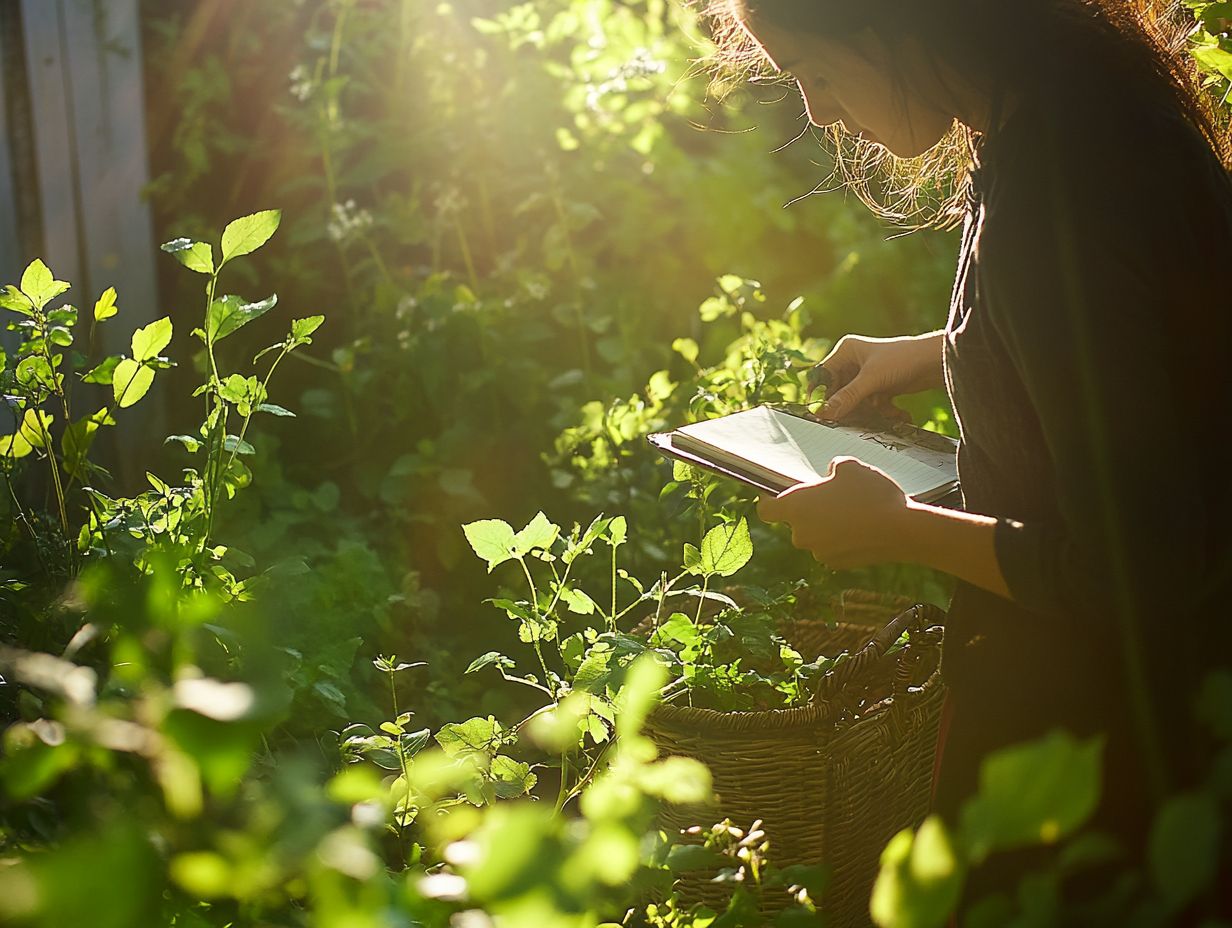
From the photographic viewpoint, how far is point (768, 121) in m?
4.05

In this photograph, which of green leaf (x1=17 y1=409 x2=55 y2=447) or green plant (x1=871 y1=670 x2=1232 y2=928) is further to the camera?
green leaf (x1=17 y1=409 x2=55 y2=447)

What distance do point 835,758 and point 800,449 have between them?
0.39 metres

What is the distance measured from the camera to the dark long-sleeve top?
36.6 inches

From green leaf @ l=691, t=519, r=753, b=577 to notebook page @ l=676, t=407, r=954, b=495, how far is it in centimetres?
9

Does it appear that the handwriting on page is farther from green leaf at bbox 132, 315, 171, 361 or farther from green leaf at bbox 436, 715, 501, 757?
green leaf at bbox 132, 315, 171, 361

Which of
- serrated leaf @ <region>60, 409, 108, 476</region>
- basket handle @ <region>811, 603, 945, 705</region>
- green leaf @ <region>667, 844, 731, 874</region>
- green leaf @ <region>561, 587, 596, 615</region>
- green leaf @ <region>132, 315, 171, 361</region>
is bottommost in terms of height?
basket handle @ <region>811, 603, 945, 705</region>

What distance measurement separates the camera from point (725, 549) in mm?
1339

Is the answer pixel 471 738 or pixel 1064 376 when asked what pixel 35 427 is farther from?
pixel 1064 376

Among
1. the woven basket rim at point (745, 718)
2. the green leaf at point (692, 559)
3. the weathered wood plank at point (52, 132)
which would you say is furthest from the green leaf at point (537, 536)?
the weathered wood plank at point (52, 132)

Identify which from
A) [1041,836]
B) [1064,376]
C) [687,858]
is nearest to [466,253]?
[1064,376]

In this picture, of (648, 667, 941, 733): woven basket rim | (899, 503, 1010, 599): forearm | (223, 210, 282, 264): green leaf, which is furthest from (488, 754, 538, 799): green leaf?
(223, 210, 282, 264): green leaf

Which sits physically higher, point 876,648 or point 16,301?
point 16,301

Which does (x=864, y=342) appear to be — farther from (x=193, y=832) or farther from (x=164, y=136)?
(x=164, y=136)

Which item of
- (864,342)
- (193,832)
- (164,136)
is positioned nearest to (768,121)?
(164,136)
